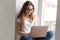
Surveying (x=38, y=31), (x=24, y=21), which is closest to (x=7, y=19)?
(x=38, y=31)

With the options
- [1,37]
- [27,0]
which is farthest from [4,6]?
[27,0]

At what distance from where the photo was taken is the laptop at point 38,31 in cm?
153

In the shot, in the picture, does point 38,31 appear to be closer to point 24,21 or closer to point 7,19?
point 24,21

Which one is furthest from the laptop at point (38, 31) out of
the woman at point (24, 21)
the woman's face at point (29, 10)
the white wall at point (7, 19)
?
the white wall at point (7, 19)

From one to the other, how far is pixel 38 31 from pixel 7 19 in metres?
0.84

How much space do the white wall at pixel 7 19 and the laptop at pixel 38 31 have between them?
2.48ft

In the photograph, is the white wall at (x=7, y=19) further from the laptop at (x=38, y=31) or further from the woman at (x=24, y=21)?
the woman at (x=24, y=21)

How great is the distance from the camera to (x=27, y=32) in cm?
173

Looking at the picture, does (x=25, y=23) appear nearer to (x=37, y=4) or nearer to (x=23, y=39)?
(x=23, y=39)

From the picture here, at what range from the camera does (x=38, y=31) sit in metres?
1.56

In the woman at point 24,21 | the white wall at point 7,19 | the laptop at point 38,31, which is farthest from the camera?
the woman at point 24,21

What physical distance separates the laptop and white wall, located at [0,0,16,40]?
0.75 m

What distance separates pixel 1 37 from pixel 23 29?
0.98 meters

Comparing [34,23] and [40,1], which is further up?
[40,1]
